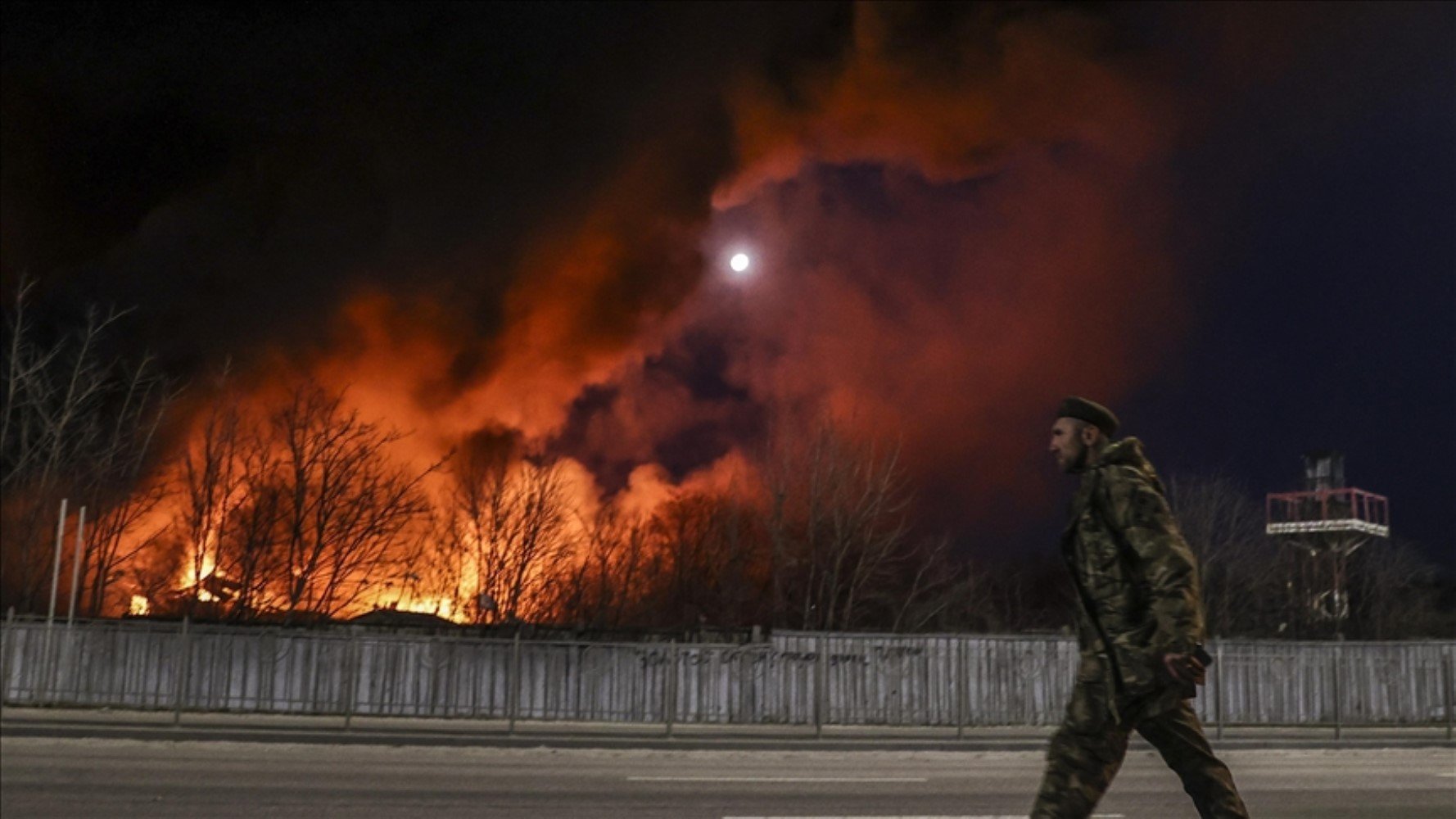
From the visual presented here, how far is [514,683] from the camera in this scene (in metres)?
18.0

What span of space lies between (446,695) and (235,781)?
36.8 feet

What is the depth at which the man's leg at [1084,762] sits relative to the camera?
15.3 ft

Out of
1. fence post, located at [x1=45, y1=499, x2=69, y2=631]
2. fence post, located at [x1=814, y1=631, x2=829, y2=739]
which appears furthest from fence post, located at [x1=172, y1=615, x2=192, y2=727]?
fence post, located at [x1=814, y1=631, x2=829, y2=739]

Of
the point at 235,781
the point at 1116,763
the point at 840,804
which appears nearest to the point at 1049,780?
the point at 1116,763

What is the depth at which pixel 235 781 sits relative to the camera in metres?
8.24

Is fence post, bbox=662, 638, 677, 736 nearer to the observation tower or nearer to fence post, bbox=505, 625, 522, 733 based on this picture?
fence post, bbox=505, 625, 522, 733

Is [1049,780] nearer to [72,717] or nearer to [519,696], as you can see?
[519,696]

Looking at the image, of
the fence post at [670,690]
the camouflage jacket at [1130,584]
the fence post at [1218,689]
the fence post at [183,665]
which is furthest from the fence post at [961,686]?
the camouflage jacket at [1130,584]

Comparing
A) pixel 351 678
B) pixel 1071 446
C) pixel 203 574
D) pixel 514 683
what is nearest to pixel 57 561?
pixel 203 574

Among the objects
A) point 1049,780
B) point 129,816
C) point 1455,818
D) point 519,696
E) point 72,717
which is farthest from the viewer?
point 519,696

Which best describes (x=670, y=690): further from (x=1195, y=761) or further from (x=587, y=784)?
(x=1195, y=761)

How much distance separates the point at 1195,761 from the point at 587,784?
5.16 metres

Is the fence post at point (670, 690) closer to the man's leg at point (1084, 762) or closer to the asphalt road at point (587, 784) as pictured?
the asphalt road at point (587, 784)

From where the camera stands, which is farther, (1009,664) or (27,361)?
(27,361)
